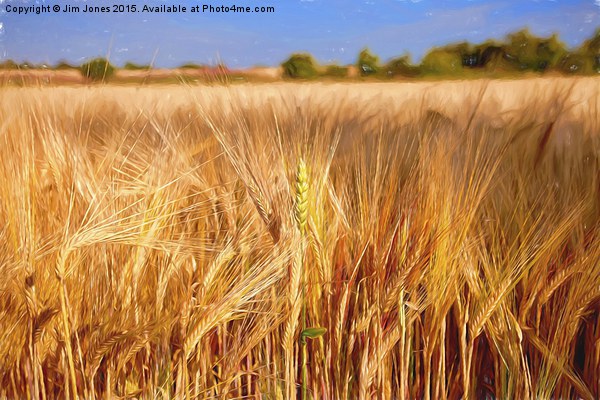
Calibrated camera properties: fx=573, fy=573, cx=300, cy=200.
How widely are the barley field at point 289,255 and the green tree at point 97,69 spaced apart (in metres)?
0.02

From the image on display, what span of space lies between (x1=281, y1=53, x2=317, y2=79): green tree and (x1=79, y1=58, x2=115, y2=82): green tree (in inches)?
10.3

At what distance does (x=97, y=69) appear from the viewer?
86 cm

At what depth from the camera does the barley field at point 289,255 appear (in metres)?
0.76

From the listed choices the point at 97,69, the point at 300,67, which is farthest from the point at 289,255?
the point at 97,69

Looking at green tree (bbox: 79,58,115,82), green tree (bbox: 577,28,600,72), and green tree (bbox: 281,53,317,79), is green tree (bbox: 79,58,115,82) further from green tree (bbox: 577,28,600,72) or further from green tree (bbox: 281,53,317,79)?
green tree (bbox: 577,28,600,72)

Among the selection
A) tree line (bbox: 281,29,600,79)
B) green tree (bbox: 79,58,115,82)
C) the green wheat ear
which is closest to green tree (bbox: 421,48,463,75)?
tree line (bbox: 281,29,600,79)

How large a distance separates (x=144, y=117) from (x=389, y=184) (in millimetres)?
398

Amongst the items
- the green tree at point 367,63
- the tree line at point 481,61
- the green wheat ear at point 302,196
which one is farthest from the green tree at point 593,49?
the green wheat ear at point 302,196

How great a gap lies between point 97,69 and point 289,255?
16.3 inches

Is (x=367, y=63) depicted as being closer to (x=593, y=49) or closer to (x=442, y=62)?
(x=442, y=62)

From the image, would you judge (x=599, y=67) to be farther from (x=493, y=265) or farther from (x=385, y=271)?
(x=385, y=271)

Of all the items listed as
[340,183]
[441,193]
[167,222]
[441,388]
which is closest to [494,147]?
[441,193]

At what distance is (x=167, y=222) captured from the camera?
800mm

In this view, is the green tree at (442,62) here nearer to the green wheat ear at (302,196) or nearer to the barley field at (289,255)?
the barley field at (289,255)
